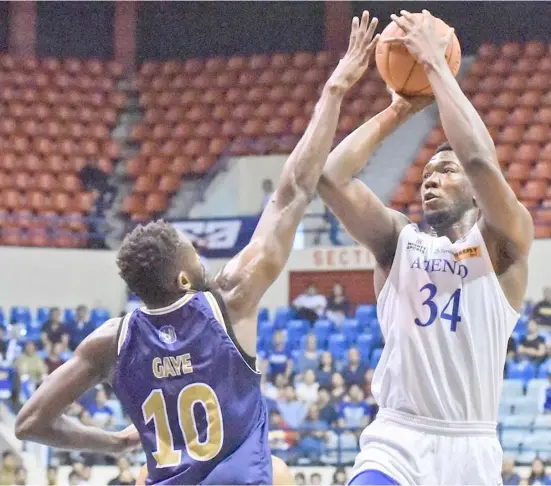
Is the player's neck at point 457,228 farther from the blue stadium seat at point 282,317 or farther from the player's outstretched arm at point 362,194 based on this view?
the blue stadium seat at point 282,317

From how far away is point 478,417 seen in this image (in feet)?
11.0

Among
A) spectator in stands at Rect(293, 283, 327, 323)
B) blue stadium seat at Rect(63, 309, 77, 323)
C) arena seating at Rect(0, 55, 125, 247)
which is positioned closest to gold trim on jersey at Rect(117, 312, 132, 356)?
spectator in stands at Rect(293, 283, 327, 323)

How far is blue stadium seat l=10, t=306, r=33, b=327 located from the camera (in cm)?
1157

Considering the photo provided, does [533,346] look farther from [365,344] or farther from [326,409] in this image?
[326,409]

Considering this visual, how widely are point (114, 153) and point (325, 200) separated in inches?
456

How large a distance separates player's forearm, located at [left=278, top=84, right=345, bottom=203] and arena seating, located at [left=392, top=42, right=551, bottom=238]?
9.11 m

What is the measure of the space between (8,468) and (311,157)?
22.2 feet

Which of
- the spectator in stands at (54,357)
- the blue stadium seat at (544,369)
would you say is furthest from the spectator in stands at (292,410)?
the spectator in stands at (54,357)

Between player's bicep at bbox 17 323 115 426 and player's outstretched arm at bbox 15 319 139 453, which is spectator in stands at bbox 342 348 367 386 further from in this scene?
player's bicep at bbox 17 323 115 426

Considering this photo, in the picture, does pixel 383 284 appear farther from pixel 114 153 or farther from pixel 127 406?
pixel 114 153

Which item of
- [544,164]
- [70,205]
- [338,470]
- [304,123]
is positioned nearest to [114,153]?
[70,205]

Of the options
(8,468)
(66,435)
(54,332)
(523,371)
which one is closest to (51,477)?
(8,468)

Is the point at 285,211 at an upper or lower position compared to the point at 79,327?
upper

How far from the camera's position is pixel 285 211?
3158 mm
